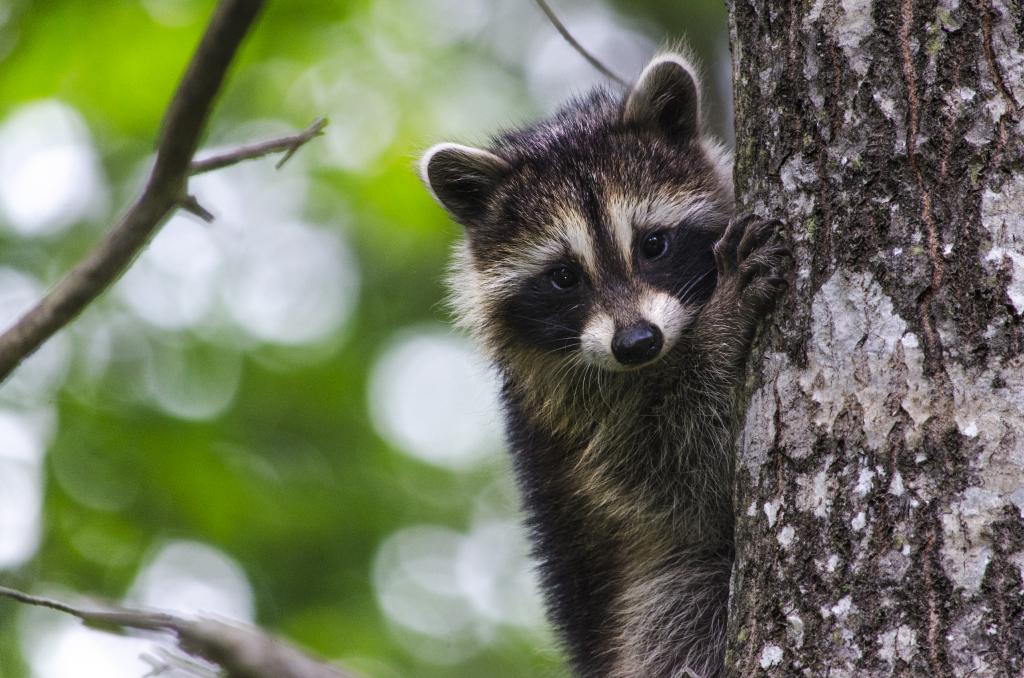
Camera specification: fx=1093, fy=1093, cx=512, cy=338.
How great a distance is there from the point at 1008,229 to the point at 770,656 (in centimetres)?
96

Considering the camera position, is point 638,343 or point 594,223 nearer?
point 638,343

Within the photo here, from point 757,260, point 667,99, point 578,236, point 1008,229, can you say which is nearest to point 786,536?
point 757,260

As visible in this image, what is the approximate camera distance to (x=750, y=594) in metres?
2.29

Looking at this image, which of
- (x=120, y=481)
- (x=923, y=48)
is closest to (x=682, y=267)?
(x=923, y=48)

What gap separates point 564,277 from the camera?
3.71m

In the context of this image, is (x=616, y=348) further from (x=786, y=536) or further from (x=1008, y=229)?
(x=1008, y=229)

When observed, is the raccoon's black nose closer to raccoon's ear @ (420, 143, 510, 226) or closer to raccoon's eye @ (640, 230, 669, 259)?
raccoon's eye @ (640, 230, 669, 259)

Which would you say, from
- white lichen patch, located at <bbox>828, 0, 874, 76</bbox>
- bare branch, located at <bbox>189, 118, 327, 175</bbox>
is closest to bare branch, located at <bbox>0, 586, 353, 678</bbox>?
bare branch, located at <bbox>189, 118, 327, 175</bbox>

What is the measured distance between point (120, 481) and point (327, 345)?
6.71 feet

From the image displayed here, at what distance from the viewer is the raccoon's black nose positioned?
10.5 feet

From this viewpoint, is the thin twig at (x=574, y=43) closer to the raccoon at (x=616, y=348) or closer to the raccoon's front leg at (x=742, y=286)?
the raccoon at (x=616, y=348)

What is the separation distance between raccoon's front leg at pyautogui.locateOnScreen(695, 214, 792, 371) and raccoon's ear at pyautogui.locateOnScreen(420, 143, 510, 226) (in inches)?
48.2

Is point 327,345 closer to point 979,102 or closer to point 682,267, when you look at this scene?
point 682,267

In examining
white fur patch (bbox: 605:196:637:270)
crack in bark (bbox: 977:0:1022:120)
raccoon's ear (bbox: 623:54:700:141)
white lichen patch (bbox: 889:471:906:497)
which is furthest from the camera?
raccoon's ear (bbox: 623:54:700:141)
